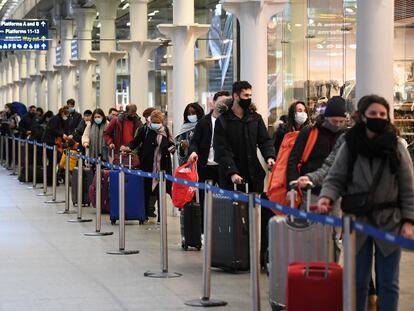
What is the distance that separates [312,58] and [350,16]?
1684 millimetres

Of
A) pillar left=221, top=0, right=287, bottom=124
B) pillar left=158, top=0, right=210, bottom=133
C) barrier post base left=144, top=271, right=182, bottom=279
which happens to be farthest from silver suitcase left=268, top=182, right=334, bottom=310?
pillar left=158, top=0, right=210, bottom=133

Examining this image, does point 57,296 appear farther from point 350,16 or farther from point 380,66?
point 350,16

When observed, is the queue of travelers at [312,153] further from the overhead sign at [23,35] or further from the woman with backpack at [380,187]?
the overhead sign at [23,35]

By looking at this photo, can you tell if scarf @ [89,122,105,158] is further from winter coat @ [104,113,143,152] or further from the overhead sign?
the overhead sign

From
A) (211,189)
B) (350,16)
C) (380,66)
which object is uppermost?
(350,16)

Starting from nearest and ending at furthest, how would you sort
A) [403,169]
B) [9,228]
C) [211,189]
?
[403,169], [211,189], [9,228]

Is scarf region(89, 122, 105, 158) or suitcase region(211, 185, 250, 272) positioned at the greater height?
scarf region(89, 122, 105, 158)

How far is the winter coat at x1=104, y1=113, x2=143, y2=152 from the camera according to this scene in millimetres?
19547

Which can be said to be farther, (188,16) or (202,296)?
(188,16)

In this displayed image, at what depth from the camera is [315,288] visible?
7547 mm

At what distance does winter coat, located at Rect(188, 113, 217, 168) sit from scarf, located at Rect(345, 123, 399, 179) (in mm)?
5680

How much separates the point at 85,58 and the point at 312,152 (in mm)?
29357

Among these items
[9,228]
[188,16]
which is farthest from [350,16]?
[9,228]

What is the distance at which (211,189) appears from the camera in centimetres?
997
